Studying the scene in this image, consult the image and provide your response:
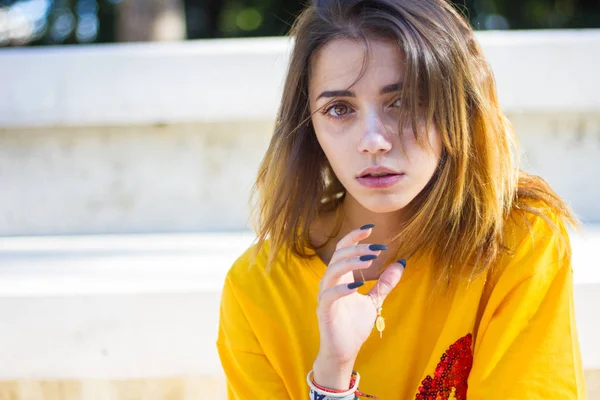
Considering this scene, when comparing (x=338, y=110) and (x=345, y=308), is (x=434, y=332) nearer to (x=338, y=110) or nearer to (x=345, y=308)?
(x=345, y=308)

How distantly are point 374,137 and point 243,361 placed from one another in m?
0.61

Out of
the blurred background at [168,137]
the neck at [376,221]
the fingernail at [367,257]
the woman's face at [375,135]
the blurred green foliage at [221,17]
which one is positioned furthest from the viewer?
the blurred green foliage at [221,17]

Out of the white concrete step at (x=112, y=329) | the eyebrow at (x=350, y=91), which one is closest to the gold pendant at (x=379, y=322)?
the eyebrow at (x=350, y=91)

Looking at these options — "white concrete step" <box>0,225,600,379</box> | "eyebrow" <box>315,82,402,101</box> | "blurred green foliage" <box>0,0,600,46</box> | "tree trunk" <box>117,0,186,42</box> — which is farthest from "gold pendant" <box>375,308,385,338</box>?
"blurred green foliage" <box>0,0,600,46</box>

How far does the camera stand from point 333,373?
1.32 meters

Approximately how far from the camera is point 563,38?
96.0 inches

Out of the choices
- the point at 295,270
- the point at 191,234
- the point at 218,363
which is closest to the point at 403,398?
the point at 295,270

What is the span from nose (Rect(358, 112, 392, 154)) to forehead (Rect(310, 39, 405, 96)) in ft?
0.23

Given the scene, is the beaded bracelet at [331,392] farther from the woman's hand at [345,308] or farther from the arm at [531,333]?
the arm at [531,333]

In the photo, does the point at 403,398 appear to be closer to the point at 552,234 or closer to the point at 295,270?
the point at 295,270

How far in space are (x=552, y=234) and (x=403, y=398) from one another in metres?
0.49

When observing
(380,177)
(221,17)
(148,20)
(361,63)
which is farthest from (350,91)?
(221,17)

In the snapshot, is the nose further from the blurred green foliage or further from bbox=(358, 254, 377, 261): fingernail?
the blurred green foliage

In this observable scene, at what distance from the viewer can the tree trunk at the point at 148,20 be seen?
5.10 m
